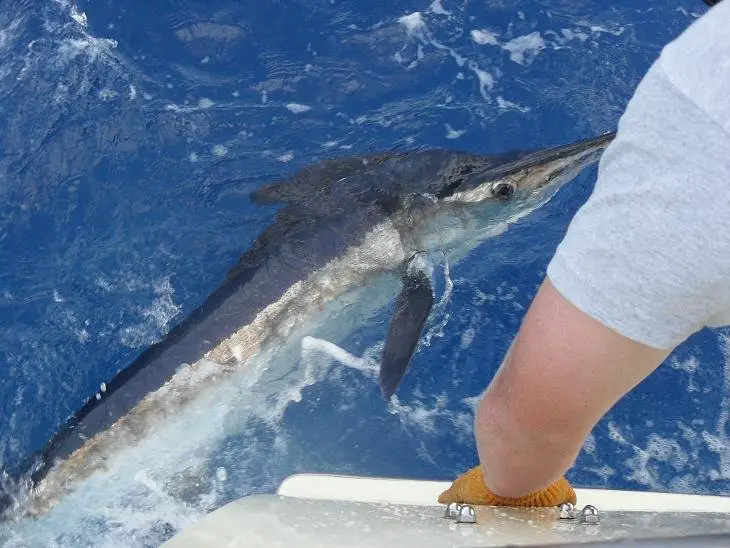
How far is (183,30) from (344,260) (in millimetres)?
2566

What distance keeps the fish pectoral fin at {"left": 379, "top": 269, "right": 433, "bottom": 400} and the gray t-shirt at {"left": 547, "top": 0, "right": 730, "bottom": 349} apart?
2551mm

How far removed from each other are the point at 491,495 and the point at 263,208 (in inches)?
117

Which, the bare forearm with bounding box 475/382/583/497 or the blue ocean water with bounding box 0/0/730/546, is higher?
the bare forearm with bounding box 475/382/583/497

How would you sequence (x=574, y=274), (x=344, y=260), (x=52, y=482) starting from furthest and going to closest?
(x=344, y=260), (x=52, y=482), (x=574, y=274)

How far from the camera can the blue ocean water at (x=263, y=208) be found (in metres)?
3.62

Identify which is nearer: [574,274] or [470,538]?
[574,274]

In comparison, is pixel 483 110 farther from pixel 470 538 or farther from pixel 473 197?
pixel 470 538

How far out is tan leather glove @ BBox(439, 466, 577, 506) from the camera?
167cm

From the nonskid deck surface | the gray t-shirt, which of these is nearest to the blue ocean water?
the nonskid deck surface

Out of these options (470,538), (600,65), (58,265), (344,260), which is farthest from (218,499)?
(600,65)

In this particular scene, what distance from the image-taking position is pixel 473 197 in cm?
372

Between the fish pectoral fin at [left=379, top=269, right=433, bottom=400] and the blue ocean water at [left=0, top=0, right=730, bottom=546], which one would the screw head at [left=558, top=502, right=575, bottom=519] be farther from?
the blue ocean water at [left=0, top=0, right=730, bottom=546]

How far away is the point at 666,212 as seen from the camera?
2.86 feet

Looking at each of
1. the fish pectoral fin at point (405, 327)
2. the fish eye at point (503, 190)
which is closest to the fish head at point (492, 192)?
the fish eye at point (503, 190)
